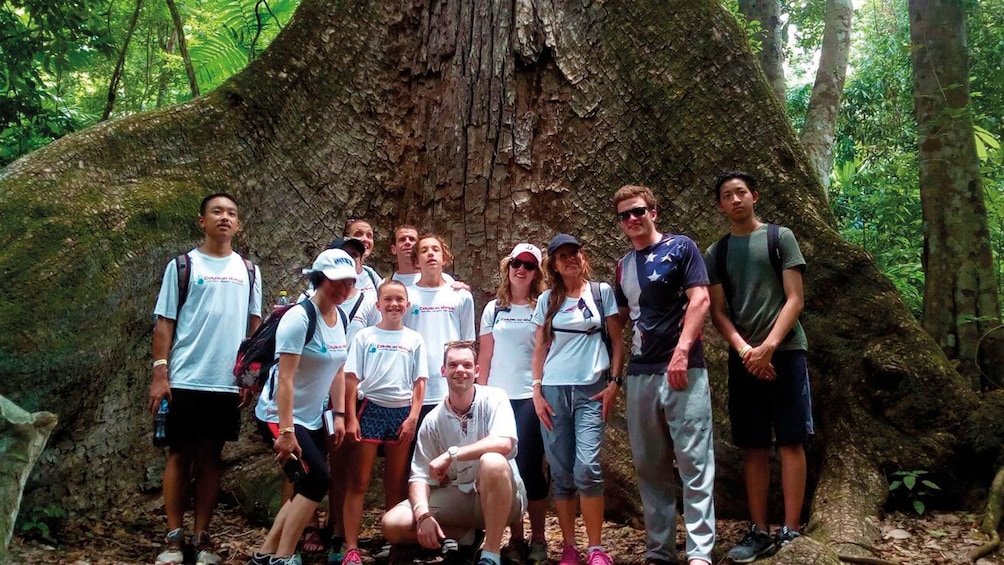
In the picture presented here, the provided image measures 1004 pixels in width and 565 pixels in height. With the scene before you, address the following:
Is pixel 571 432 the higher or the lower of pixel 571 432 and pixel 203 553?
the higher

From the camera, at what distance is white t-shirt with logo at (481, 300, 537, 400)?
4855mm

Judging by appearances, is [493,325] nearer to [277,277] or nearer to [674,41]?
[277,277]

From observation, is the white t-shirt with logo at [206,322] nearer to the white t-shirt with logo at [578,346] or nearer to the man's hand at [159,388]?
the man's hand at [159,388]

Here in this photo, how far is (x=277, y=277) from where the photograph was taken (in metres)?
6.16

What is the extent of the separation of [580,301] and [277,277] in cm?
268

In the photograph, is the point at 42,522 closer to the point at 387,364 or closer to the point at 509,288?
the point at 387,364

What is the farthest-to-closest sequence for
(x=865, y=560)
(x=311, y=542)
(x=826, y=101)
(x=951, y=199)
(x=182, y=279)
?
1. (x=826, y=101)
2. (x=951, y=199)
3. (x=311, y=542)
4. (x=182, y=279)
5. (x=865, y=560)

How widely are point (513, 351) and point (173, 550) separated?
2.26 meters

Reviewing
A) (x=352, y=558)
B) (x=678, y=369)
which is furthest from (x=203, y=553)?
(x=678, y=369)

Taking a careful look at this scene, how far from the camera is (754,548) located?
429 centimetres

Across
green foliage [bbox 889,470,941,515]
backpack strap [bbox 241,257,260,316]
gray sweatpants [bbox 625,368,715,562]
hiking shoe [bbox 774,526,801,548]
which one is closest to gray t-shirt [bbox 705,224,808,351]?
gray sweatpants [bbox 625,368,715,562]

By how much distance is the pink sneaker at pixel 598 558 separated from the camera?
4.20 metres

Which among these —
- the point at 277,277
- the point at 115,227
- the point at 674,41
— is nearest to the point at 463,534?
the point at 277,277

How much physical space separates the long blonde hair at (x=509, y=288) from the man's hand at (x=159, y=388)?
201cm
